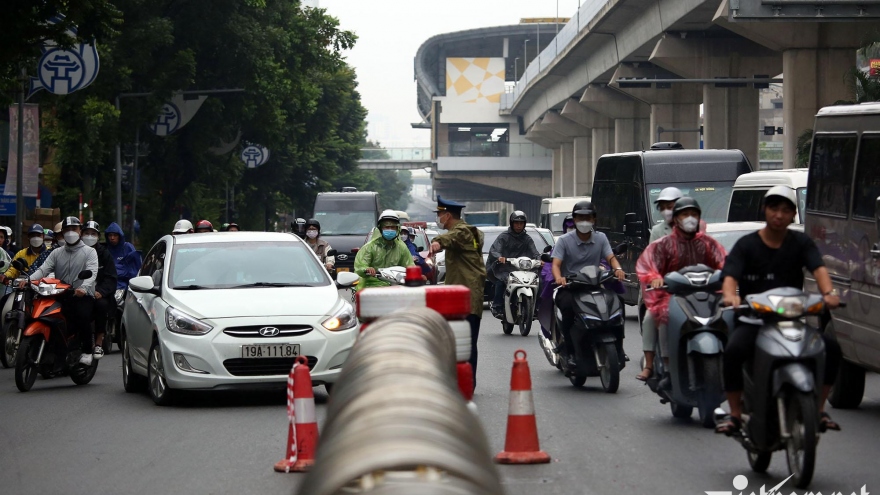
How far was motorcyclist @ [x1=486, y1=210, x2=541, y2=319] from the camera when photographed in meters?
21.1

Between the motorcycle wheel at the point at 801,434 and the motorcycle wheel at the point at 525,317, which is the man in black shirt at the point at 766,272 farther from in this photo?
the motorcycle wheel at the point at 525,317

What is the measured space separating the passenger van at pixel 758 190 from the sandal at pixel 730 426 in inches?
431

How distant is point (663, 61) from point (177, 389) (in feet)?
112

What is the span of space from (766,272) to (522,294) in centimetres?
1261

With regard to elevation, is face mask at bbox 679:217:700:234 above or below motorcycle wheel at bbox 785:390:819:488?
above

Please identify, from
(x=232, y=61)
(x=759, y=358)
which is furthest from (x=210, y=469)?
(x=232, y=61)

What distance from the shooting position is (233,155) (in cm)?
5088

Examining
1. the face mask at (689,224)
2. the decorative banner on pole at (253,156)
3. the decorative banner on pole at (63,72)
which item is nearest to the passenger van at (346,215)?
the decorative banner on pole at (253,156)

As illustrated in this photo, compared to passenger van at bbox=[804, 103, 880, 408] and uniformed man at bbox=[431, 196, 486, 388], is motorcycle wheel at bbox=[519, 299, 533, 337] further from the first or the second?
passenger van at bbox=[804, 103, 880, 408]

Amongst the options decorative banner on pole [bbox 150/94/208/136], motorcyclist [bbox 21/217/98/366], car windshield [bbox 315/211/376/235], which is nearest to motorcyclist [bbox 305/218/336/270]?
motorcyclist [bbox 21/217/98/366]

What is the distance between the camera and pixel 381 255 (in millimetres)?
13164

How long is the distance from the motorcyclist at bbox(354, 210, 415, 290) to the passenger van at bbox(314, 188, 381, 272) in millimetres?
31730

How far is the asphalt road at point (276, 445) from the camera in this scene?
8336 millimetres

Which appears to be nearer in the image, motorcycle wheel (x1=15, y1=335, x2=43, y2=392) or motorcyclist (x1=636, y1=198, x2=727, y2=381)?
motorcyclist (x1=636, y1=198, x2=727, y2=381)
